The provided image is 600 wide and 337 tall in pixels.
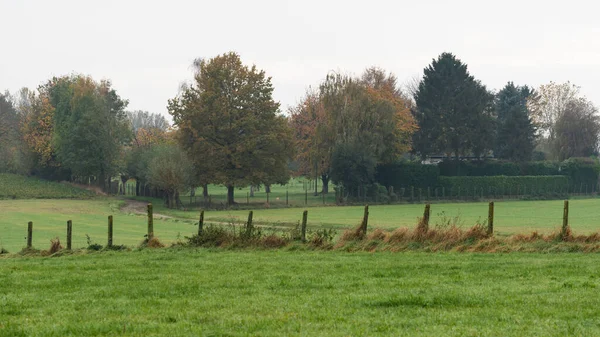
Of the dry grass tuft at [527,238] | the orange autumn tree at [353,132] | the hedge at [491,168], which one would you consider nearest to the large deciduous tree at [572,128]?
the hedge at [491,168]

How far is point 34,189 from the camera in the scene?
9488 centimetres

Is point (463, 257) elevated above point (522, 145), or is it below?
below

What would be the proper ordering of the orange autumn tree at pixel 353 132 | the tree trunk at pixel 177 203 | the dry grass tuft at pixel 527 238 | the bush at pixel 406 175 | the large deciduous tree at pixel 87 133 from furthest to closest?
the large deciduous tree at pixel 87 133, the bush at pixel 406 175, the orange autumn tree at pixel 353 132, the tree trunk at pixel 177 203, the dry grass tuft at pixel 527 238

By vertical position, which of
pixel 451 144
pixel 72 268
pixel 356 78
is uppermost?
pixel 356 78

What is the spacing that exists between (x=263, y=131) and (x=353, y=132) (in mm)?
10679

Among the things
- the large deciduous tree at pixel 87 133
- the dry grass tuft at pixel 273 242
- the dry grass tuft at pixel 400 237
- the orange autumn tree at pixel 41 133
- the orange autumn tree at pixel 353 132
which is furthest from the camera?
the orange autumn tree at pixel 41 133

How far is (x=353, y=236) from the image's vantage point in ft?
86.1

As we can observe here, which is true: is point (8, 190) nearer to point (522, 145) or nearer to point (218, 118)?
point (218, 118)

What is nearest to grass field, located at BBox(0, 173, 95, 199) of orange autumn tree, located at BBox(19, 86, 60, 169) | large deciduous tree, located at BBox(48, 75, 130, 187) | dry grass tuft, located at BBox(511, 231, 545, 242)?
large deciduous tree, located at BBox(48, 75, 130, 187)

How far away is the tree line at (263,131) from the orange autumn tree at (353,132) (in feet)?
0.45

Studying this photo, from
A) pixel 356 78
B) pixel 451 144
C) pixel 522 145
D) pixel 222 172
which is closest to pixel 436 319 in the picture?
pixel 222 172

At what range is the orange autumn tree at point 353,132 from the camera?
282ft

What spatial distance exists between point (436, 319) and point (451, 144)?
3554 inches

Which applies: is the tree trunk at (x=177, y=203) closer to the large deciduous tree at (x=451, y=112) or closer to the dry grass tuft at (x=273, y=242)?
the large deciduous tree at (x=451, y=112)
